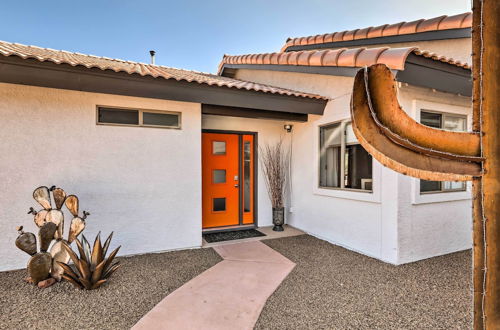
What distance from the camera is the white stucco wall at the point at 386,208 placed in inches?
178

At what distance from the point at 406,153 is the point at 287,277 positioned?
359cm

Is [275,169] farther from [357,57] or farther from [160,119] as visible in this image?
[357,57]

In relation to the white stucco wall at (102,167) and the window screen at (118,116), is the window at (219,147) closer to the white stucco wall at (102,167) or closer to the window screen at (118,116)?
the white stucco wall at (102,167)

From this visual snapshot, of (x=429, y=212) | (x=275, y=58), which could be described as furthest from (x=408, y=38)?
(x=429, y=212)

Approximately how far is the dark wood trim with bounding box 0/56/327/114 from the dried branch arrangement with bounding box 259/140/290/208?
5.59ft

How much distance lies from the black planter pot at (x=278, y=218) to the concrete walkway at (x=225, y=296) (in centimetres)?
177

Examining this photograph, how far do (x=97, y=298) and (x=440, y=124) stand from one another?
6549 millimetres

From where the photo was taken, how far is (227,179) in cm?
691

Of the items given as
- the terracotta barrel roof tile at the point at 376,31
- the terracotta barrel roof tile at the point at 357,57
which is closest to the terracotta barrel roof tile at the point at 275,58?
the terracotta barrel roof tile at the point at 357,57

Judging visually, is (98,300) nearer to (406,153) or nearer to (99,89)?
(99,89)

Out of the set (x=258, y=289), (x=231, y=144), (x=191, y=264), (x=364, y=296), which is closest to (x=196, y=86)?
(x=231, y=144)

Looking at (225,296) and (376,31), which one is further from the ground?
(376,31)

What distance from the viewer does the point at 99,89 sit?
4211mm

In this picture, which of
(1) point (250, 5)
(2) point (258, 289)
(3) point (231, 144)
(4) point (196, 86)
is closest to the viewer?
(2) point (258, 289)
